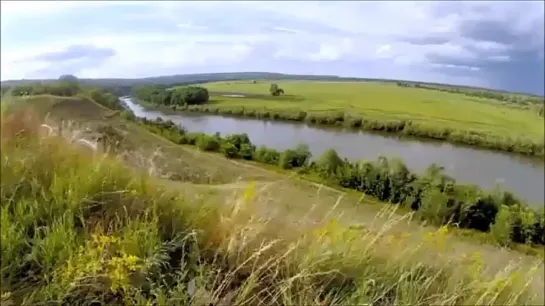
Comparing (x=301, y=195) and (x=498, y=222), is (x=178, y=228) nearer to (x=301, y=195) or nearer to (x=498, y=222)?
(x=301, y=195)

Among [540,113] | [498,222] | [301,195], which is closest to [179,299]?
[301,195]

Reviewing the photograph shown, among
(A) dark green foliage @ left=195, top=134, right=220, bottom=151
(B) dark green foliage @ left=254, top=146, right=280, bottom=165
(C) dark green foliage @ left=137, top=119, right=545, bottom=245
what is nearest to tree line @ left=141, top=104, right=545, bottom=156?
(B) dark green foliage @ left=254, top=146, right=280, bottom=165

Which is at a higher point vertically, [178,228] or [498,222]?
[178,228]

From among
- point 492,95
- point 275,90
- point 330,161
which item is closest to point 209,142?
point 275,90

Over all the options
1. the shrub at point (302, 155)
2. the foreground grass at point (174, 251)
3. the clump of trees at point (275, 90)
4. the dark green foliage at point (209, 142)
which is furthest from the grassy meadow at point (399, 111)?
the foreground grass at point (174, 251)

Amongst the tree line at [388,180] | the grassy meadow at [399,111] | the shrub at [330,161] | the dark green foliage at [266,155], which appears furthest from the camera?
the grassy meadow at [399,111]

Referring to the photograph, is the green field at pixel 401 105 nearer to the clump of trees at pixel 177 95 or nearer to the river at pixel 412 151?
the river at pixel 412 151

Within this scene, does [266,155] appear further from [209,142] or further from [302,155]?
[209,142]
